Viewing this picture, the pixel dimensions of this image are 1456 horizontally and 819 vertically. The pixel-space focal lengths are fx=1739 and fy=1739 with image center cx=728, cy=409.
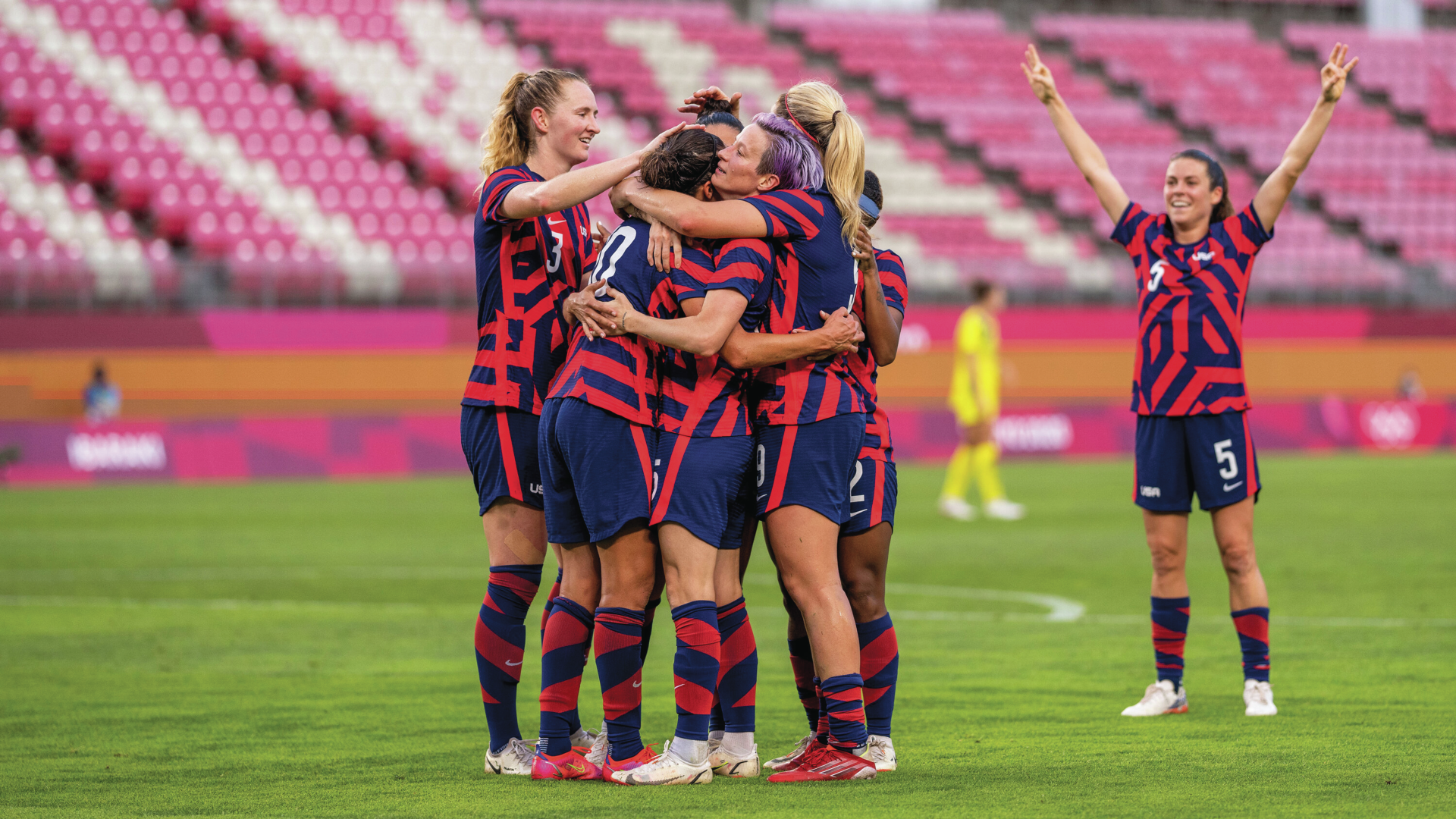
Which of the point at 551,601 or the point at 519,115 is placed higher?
the point at 519,115

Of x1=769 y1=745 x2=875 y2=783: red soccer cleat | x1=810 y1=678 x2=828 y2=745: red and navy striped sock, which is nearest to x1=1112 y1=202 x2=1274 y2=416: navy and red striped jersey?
x1=810 y1=678 x2=828 y2=745: red and navy striped sock

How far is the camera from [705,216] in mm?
5383

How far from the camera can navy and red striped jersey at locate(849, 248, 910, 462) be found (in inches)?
231

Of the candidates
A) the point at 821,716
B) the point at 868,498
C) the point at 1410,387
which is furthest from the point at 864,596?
the point at 1410,387

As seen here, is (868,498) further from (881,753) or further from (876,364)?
(881,753)

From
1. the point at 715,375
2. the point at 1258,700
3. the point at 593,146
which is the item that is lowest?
the point at 593,146

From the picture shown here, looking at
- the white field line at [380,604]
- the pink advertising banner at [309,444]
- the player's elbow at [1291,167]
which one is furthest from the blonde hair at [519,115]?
the pink advertising banner at [309,444]

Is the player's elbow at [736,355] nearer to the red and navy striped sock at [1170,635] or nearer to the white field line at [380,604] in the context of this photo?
the red and navy striped sock at [1170,635]

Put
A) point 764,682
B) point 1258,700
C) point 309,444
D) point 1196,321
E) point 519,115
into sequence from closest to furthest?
point 519,115 < point 1258,700 < point 1196,321 < point 764,682 < point 309,444

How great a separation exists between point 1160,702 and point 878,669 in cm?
154

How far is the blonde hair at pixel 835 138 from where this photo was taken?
5586 mm

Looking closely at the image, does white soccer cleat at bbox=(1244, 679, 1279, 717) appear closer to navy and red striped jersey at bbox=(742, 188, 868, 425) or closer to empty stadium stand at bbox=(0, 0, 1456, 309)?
navy and red striped jersey at bbox=(742, 188, 868, 425)

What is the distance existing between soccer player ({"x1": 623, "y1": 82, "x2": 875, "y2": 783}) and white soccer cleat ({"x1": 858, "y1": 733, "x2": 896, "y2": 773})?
131mm

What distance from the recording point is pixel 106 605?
11.1 metres
